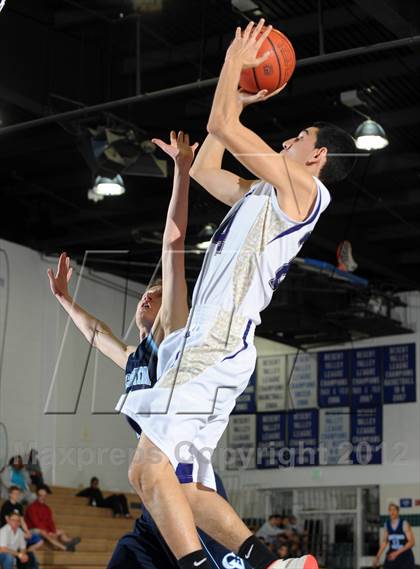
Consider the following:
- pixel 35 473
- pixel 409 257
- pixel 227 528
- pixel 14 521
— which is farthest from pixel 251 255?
pixel 409 257

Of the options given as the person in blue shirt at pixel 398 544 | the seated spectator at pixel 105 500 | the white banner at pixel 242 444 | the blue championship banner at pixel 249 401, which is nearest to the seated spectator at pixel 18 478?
the seated spectator at pixel 105 500

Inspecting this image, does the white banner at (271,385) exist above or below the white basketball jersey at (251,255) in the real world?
above

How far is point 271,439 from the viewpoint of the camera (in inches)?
796

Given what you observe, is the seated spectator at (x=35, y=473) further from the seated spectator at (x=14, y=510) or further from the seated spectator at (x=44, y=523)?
the seated spectator at (x=14, y=510)

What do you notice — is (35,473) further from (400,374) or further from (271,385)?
(400,374)

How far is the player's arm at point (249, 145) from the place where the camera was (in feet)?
10.5

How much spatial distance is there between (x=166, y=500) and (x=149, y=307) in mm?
1434

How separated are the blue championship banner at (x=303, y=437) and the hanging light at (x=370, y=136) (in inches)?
399

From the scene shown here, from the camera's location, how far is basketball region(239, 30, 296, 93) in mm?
3516

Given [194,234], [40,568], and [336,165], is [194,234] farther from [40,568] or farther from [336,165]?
[336,165]

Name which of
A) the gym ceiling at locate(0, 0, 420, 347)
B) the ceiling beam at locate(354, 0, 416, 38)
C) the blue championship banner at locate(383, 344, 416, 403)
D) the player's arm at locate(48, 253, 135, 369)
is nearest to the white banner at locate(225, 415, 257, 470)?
the blue championship banner at locate(383, 344, 416, 403)

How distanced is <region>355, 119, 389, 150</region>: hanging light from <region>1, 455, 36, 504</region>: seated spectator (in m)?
7.08

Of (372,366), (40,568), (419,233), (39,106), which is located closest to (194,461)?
(39,106)

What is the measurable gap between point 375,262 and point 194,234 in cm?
341
